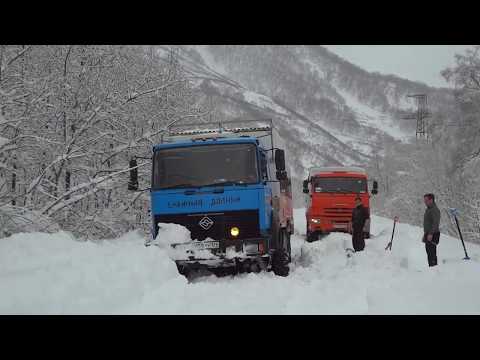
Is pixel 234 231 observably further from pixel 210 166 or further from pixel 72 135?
pixel 72 135

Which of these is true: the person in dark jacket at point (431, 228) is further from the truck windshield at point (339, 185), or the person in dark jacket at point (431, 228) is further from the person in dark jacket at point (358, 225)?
the truck windshield at point (339, 185)

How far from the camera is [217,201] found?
10.0 metres

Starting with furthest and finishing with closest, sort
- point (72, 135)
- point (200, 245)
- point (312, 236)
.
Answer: point (312, 236), point (72, 135), point (200, 245)

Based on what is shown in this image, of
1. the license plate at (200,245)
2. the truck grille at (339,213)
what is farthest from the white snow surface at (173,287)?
the truck grille at (339,213)

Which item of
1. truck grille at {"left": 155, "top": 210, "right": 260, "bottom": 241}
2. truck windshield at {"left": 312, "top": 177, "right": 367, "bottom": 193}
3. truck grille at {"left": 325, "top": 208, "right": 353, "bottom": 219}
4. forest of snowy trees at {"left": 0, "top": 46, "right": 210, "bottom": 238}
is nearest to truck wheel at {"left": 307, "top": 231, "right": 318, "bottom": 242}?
truck grille at {"left": 325, "top": 208, "right": 353, "bottom": 219}

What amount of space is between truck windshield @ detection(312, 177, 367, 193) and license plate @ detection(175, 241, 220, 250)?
10079mm

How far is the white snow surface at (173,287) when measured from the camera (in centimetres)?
607

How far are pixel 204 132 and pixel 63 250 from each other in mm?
4163

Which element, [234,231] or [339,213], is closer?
[234,231]

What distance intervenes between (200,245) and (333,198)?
→ 1009cm

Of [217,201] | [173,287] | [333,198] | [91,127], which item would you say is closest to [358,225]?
[217,201]

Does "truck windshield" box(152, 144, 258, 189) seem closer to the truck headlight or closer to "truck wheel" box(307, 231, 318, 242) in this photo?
the truck headlight

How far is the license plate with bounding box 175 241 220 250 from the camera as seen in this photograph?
981cm
